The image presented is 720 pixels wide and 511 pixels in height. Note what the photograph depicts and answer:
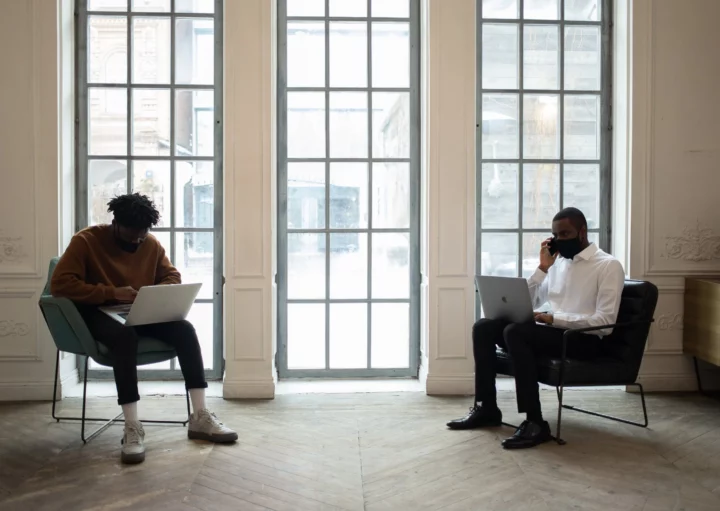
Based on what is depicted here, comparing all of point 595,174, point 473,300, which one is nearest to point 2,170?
point 473,300

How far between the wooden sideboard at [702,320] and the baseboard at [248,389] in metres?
2.92

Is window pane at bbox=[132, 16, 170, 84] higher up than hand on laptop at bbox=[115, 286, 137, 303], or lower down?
higher up

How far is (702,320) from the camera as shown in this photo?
4.72 meters

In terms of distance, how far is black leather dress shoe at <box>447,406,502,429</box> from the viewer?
13.4ft

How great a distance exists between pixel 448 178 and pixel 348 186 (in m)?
0.79

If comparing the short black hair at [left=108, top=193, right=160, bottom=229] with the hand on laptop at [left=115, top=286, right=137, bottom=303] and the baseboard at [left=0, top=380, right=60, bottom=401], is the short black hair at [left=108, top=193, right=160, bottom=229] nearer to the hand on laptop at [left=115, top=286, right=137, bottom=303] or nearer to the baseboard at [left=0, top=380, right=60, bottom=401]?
the hand on laptop at [left=115, top=286, right=137, bottom=303]

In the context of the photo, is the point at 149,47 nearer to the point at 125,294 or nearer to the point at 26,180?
the point at 26,180

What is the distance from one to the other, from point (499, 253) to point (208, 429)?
2530mm

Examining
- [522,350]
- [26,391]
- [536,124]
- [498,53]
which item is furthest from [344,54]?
[26,391]

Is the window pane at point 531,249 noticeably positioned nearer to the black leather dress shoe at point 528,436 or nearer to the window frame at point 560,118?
the window frame at point 560,118

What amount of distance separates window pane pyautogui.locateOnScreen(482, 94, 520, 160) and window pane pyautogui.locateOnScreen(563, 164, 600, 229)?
1.50 ft

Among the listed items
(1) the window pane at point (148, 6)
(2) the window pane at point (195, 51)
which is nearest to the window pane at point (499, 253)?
(2) the window pane at point (195, 51)

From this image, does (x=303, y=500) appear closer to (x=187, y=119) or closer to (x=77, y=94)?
(x=187, y=119)

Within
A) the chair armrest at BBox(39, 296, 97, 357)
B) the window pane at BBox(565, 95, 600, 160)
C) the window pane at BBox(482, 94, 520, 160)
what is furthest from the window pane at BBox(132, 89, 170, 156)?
the window pane at BBox(565, 95, 600, 160)
